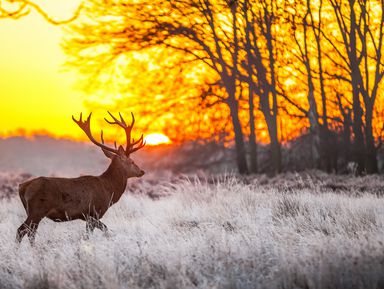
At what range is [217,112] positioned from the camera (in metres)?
23.1

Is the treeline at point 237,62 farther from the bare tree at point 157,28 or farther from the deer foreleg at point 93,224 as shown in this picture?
the deer foreleg at point 93,224

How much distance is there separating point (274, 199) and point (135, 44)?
10.4m

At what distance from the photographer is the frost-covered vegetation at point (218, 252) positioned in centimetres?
606

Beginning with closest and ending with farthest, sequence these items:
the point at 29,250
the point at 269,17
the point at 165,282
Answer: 1. the point at 165,282
2. the point at 29,250
3. the point at 269,17

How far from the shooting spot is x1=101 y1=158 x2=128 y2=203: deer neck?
9.66 m

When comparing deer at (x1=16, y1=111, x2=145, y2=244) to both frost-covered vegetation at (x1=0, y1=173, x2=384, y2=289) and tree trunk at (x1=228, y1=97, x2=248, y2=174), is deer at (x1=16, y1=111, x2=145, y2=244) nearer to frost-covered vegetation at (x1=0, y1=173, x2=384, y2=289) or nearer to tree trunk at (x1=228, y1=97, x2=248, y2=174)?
frost-covered vegetation at (x1=0, y1=173, x2=384, y2=289)

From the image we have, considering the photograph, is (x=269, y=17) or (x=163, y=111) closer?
(x=269, y=17)

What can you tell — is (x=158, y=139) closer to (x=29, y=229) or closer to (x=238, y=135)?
(x=238, y=135)

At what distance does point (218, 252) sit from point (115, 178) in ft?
10.5

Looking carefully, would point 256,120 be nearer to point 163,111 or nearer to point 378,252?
point 163,111

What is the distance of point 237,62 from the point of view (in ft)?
68.4

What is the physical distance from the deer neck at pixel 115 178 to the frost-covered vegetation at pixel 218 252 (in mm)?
539

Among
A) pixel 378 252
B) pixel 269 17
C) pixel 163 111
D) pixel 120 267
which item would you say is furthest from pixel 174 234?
pixel 163 111

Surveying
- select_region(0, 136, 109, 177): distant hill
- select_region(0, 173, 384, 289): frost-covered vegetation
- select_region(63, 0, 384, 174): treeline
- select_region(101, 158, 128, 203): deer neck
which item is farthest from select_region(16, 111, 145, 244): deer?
select_region(0, 136, 109, 177): distant hill
